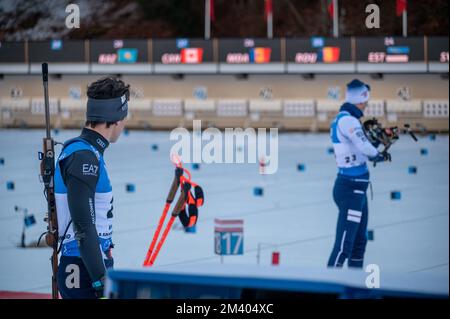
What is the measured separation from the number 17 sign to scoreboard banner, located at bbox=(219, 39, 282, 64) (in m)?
21.1

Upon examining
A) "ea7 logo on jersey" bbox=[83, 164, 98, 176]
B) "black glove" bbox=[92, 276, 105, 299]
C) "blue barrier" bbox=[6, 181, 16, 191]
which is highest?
"ea7 logo on jersey" bbox=[83, 164, 98, 176]

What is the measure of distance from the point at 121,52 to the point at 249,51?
375 cm

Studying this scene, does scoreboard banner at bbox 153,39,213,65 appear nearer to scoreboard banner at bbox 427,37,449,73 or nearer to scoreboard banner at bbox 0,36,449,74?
scoreboard banner at bbox 0,36,449,74

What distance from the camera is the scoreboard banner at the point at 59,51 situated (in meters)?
30.0

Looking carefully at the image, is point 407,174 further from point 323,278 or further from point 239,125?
point 323,278

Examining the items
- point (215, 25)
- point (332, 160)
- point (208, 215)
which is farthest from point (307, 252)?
point (215, 25)

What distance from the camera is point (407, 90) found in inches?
1158

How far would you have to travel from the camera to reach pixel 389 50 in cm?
2809

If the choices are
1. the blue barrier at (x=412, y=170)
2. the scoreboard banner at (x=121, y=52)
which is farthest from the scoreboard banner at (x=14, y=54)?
the blue barrier at (x=412, y=170)

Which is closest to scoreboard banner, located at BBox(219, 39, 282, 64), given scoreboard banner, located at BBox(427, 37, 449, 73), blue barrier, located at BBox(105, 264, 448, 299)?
scoreboard banner, located at BBox(427, 37, 449, 73)

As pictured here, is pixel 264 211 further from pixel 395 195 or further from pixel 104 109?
pixel 104 109

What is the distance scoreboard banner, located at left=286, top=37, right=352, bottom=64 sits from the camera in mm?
28541

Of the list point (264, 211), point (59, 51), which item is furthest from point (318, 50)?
point (264, 211)

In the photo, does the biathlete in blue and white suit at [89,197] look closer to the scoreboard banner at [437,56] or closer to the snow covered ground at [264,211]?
the snow covered ground at [264,211]
